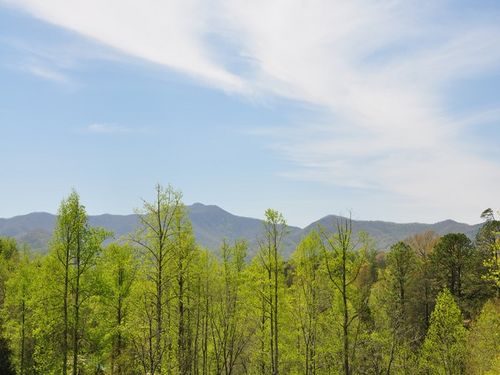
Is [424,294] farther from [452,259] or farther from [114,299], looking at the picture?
[114,299]

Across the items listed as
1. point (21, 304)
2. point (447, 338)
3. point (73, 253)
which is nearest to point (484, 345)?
point (447, 338)

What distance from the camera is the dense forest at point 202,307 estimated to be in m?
27.2

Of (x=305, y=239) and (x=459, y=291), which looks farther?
(x=459, y=291)

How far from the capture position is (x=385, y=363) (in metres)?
40.3

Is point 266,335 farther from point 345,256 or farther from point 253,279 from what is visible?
point 345,256

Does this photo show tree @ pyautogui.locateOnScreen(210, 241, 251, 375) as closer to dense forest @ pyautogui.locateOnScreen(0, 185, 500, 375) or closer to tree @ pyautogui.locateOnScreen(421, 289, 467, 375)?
dense forest @ pyautogui.locateOnScreen(0, 185, 500, 375)

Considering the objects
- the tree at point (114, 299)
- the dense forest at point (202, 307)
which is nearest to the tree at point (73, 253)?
the dense forest at point (202, 307)

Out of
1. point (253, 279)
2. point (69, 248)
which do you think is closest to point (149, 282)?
point (69, 248)

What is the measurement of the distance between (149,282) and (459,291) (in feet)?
145

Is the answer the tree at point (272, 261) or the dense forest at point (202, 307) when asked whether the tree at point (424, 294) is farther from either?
the tree at point (272, 261)

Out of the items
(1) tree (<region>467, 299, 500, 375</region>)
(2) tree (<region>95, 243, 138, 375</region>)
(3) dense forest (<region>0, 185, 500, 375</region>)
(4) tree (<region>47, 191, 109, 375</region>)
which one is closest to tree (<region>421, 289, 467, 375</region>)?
(3) dense forest (<region>0, 185, 500, 375</region>)

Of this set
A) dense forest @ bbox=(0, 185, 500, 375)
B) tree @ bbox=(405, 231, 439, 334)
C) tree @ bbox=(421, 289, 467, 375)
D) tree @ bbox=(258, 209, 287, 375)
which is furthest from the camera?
tree @ bbox=(405, 231, 439, 334)

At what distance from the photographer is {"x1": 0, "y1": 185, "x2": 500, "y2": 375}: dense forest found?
27156 millimetres

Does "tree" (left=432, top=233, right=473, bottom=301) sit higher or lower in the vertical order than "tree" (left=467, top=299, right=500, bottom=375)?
higher
